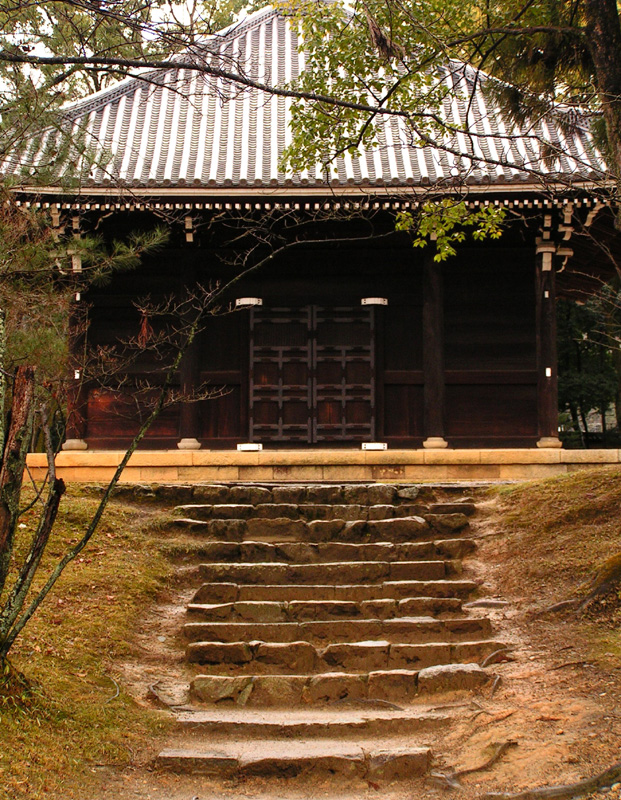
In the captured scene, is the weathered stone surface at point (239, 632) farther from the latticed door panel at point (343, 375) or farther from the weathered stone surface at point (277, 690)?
the latticed door panel at point (343, 375)

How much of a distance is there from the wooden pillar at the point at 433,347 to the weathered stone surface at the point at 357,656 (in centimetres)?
671

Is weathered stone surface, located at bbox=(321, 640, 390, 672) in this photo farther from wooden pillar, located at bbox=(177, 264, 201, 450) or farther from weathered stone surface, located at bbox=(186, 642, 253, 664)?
wooden pillar, located at bbox=(177, 264, 201, 450)

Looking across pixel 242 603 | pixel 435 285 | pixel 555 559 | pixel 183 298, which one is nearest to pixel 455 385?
pixel 435 285

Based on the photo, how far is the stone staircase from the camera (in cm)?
579

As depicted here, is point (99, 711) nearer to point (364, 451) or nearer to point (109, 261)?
point (109, 261)

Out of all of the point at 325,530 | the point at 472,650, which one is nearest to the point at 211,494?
the point at 325,530

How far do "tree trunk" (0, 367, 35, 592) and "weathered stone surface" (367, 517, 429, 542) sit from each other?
4.85 metres

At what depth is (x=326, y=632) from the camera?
7.34 metres

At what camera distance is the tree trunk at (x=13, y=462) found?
5.37 meters

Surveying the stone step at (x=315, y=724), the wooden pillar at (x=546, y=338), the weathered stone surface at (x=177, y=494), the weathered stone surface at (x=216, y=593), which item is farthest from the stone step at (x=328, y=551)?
the wooden pillar at (x=546, y=338)

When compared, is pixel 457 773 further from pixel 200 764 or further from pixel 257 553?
pixel 257 553

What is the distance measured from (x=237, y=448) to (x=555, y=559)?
6.56m

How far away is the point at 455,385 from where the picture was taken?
1382cm

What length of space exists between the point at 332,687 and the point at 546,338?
8.54 m
